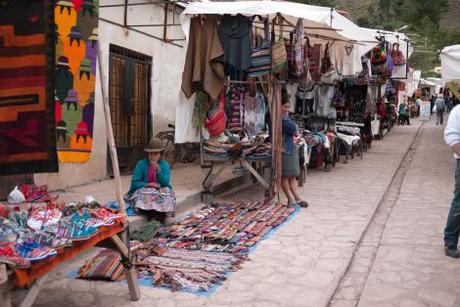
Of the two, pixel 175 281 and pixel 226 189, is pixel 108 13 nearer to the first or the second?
pixel 226 189

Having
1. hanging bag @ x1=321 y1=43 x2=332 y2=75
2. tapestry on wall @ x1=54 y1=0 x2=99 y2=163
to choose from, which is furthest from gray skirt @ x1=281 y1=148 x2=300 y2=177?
tapestry on wall @ x1=54 y1=0 x2=99 y2=163

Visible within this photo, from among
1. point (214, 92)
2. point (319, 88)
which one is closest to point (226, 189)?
point (214, 92)

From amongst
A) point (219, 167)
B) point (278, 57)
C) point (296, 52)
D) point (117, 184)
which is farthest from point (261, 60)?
point (117, 184)

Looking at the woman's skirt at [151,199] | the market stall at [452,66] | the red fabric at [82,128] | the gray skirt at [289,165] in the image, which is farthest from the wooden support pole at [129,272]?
the market stall at [452,66]

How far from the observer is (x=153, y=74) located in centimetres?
1027

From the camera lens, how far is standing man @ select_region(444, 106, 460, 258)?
5.11 m

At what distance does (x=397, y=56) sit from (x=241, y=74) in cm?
917

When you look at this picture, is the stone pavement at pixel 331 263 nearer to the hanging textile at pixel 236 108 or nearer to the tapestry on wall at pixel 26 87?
the hanging textile at pixel 236 108

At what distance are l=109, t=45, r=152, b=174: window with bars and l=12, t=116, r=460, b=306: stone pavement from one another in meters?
2.25

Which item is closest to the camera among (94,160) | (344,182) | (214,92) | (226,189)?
(214,92)

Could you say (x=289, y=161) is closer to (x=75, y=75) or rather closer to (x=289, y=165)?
(x=289, y=165)

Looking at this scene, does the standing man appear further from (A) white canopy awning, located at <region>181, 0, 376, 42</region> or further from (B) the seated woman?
(B) the seated woman

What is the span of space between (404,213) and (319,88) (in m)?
5.01

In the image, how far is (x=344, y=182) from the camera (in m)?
10.2
